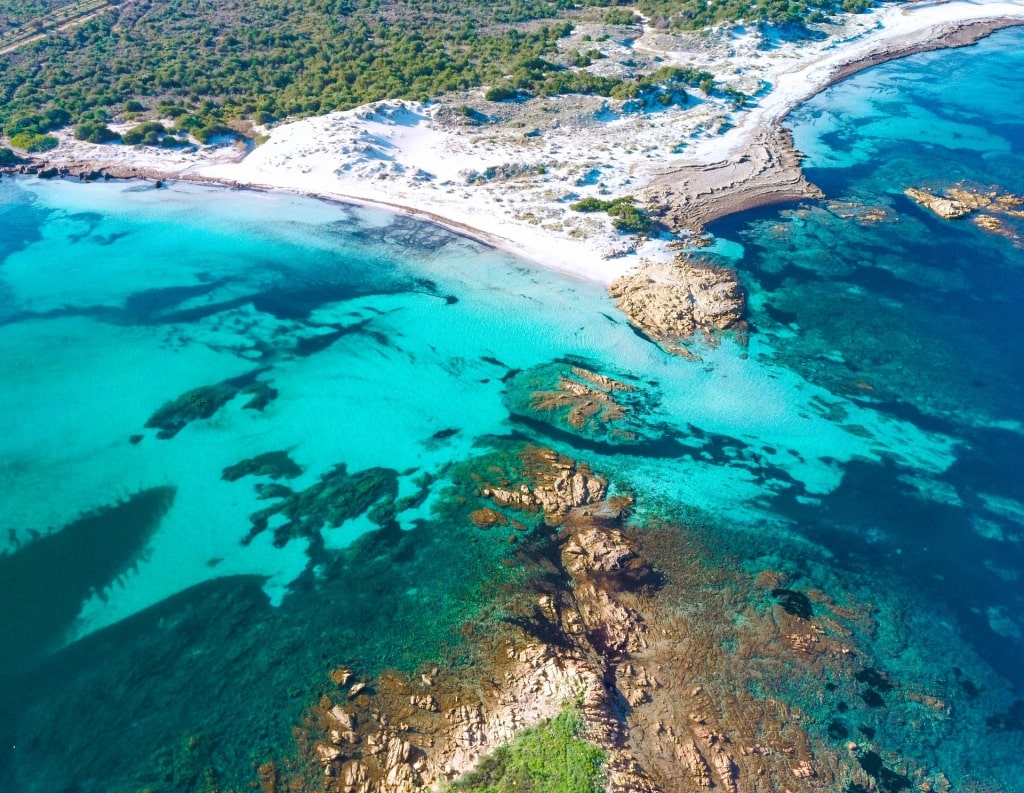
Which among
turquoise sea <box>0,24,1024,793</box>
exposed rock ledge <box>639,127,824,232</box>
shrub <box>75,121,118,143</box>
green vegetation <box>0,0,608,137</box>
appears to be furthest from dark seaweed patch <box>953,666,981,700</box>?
shrub <box>75,121,118,143</box>

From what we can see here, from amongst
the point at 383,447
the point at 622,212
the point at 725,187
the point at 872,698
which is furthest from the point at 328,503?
the point at 725,187

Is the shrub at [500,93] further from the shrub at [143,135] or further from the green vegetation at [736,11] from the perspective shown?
the shrub at [143,135]

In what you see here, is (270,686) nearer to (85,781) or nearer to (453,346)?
(85,781)

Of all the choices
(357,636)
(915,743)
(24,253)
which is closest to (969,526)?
(915,743)

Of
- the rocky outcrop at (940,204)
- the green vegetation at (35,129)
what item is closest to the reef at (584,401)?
the rocky outcrop at (940,204)

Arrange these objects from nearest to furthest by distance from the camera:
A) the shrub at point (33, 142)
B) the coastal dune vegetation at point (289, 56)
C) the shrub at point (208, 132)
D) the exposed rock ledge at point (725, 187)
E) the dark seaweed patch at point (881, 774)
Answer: the dark seaweed patch at point (881, 774)
the exposed rock ledge at point (725, 187)
the shrub at point (33, 142)
the shrub at point (208, 132)
the coastal dune vegetation at point (289, 56)

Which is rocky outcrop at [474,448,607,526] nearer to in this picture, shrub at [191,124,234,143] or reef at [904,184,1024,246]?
reef at [904,184,1024,246]

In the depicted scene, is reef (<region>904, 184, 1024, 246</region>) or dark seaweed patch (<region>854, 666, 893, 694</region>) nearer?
dark seaweed patch (<region>854, 666, 893, 694</region>)
